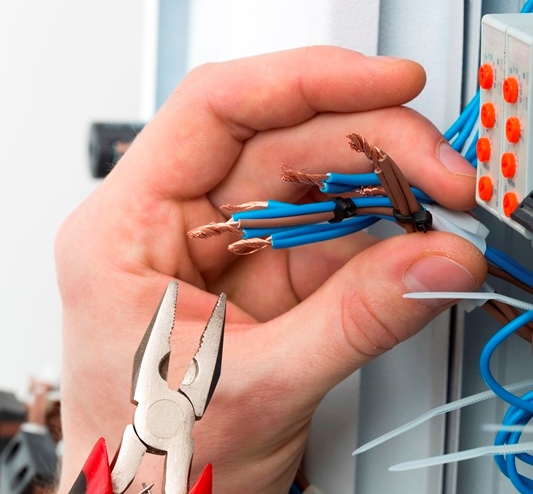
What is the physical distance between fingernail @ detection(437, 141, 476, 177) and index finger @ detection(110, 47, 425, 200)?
0.04 meters

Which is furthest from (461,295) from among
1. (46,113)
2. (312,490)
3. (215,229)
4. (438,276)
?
(46,113)

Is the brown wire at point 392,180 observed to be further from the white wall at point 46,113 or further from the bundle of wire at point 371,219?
the white wall at point 46,113

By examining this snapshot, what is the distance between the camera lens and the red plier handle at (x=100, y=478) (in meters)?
0.40

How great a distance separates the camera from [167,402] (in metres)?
0.42

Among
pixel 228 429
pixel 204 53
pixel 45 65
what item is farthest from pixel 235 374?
pixel 45 65

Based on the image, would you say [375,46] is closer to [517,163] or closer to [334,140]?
[334,140]

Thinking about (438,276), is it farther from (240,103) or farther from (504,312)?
(240,103)

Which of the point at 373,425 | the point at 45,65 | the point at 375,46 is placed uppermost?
the point at 375,46

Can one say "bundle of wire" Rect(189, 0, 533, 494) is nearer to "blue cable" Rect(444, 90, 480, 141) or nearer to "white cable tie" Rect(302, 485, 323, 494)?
"blue cable" Rect(444, 90, 480, 141)

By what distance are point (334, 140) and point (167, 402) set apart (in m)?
0.18

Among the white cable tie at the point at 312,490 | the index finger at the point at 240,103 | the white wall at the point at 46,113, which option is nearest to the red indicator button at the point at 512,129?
the index finger at the point at 240,103

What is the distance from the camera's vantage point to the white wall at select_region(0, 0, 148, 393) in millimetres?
1491

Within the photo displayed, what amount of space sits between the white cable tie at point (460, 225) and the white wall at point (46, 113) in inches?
45.7

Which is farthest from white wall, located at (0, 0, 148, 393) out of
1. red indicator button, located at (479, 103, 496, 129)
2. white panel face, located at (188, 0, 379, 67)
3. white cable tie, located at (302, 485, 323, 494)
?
red indicator button, located at (479, 103, 496, 129)
